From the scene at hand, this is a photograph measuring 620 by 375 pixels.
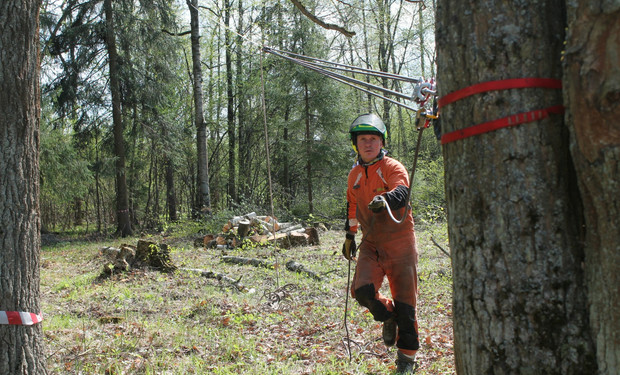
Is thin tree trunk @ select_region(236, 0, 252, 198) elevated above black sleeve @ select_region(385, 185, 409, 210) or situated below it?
above

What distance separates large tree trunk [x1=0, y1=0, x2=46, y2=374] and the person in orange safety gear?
2.38 metres

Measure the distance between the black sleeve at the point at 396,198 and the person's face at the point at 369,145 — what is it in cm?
55

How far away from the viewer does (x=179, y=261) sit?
8.76 metres

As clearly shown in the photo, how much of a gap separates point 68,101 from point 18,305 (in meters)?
14.8

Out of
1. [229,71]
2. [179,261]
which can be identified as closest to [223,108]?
[229,71]

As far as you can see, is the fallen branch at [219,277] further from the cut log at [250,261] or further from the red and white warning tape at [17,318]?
the red and white warning tape at [17,318]

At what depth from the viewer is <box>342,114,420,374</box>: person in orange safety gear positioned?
11.7 feet

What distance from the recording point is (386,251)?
3676 mm

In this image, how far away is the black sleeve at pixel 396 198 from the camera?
3365 millimetres

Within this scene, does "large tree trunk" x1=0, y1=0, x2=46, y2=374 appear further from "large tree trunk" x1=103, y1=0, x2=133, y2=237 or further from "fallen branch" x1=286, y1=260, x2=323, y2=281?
"large tree trunk" x1=103, y1=0, x2=133, y2=237

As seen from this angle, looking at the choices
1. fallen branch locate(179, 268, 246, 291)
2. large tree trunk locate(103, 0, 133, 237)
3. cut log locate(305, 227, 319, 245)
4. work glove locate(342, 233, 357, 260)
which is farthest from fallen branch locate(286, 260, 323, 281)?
large tree trunk locate(103, 0, 133, 237)

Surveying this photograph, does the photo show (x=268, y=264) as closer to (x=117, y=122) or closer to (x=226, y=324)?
(x=226, y=324)

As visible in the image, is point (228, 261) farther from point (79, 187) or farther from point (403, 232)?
point (79, 187)

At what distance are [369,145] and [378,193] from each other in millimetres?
433
